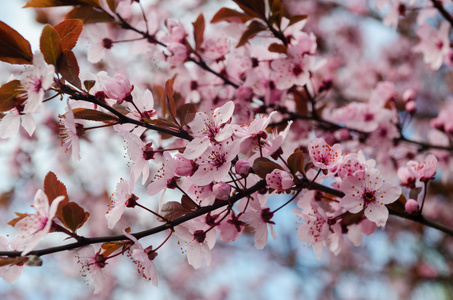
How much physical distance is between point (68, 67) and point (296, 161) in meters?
0.60

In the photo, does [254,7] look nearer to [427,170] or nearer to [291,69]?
[291,69]

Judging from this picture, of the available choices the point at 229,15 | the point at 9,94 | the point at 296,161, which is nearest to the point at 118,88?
the point at 9,94

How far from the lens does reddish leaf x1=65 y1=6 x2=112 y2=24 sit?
4.33 ft

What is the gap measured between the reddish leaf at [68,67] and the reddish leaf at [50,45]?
0.04ft

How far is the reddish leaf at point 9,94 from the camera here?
→ 0.91m

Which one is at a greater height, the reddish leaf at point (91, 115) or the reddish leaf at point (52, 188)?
the reddish leaf at point (91, 115)

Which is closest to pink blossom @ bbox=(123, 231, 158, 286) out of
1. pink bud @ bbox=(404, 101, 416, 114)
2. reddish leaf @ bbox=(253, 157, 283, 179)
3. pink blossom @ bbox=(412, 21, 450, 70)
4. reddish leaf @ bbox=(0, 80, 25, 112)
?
reddish leaf @ bbox=(253, 157, 283, 179)

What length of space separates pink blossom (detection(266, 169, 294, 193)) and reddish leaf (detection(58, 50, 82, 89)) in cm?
52

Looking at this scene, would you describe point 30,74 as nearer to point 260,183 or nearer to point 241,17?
point 260,183

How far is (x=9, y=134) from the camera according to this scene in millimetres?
937

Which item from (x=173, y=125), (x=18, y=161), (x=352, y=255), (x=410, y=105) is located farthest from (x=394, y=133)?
(x=352, y=255)

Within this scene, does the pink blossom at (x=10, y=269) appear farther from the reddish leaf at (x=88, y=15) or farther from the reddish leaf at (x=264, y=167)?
the reddish leaf at (x=88, y=15)

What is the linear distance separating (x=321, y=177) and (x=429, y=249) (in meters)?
3.50

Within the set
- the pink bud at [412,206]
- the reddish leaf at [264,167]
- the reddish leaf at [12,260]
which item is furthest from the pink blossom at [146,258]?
the pink bud at [412,206]
